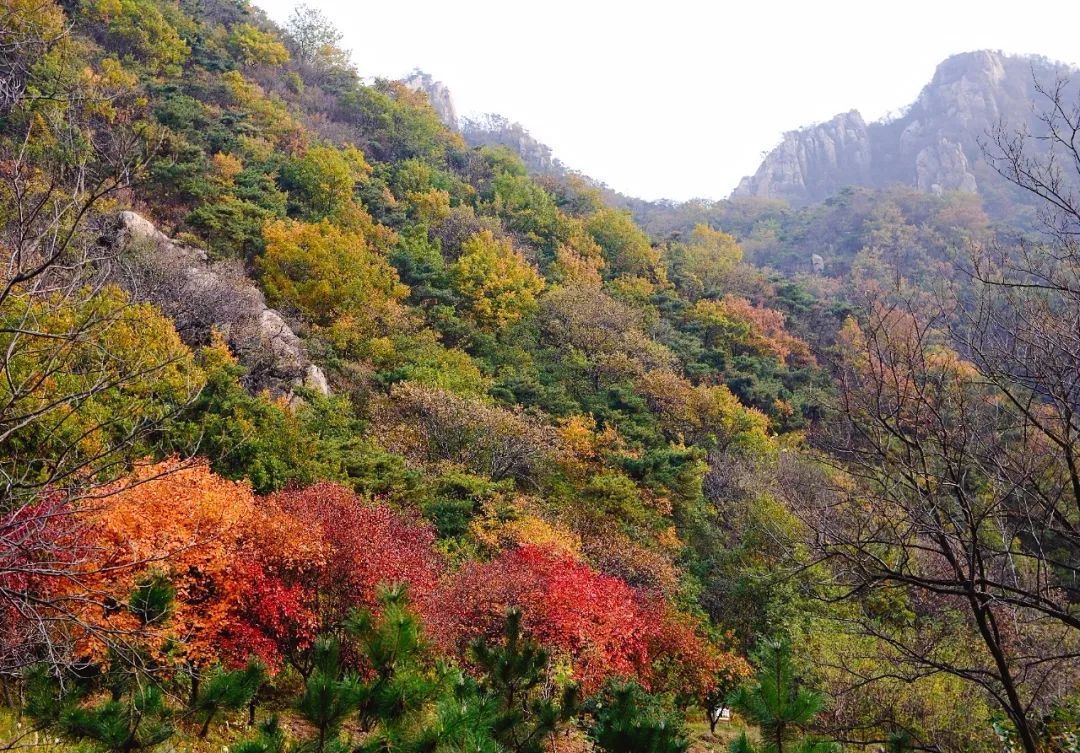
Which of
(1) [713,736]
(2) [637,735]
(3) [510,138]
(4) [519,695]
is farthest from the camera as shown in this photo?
(3) [510,138]

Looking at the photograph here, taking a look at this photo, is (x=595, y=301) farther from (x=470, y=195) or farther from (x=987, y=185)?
(x=987, y=185)

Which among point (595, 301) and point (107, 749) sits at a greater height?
point (595, 301)

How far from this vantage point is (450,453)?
17.7 m

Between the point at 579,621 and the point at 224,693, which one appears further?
the point at 579,621

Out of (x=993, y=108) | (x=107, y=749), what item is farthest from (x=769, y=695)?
(x=993, y=108)

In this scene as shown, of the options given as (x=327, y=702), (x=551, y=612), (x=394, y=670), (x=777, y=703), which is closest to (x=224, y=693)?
(x=327, y=702)

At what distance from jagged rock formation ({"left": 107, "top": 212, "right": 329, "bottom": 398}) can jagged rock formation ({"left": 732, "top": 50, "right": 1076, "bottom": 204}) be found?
241 feet

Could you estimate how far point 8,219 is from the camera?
14.8 m

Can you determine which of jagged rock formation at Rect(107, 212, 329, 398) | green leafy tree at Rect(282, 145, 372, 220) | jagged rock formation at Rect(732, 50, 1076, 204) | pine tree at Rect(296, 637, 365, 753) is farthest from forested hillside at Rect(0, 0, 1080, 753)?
jagged rock formation at Rect(732, 50, 1076, 204)

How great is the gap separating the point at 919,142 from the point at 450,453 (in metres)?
91.6

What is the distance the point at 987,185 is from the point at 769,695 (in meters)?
82.7

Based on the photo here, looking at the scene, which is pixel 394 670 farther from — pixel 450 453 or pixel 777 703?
pixel 450 453

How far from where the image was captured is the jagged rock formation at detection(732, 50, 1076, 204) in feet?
244

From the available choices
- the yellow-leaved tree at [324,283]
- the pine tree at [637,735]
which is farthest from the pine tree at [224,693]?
the yellow-leaved tree at [324,283]
